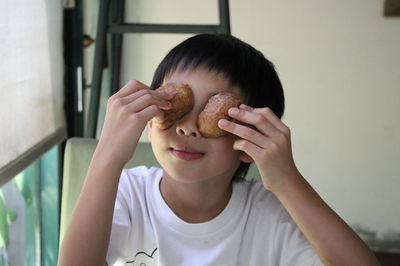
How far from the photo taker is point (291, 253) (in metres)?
0.97

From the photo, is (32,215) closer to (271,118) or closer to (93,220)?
(93,220)

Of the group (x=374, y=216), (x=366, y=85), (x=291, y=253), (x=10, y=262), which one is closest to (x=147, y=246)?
(x=291, y=253)

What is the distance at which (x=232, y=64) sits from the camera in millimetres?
943

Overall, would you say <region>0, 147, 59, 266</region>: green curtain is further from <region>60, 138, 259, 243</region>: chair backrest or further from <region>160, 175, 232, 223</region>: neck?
<region>160, 175, 232, 223</region>: neck

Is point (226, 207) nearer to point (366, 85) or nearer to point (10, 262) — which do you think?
point (10, 262)

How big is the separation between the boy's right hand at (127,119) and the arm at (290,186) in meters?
0.12

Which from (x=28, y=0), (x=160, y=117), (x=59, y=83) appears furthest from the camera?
(x=59, y=83)

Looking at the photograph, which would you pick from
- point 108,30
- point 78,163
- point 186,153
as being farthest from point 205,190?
point 108,30

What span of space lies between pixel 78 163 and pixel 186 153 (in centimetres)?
50

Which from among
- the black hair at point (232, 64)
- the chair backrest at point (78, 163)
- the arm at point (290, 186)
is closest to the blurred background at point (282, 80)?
the chair backrest at point (78, 163)

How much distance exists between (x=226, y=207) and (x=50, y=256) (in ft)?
3.23

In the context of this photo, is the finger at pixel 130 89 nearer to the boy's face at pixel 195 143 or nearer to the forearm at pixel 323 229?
the boy's face at pixel 195 143

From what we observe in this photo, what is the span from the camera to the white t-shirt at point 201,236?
3.16ft

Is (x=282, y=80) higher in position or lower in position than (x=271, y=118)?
lower
